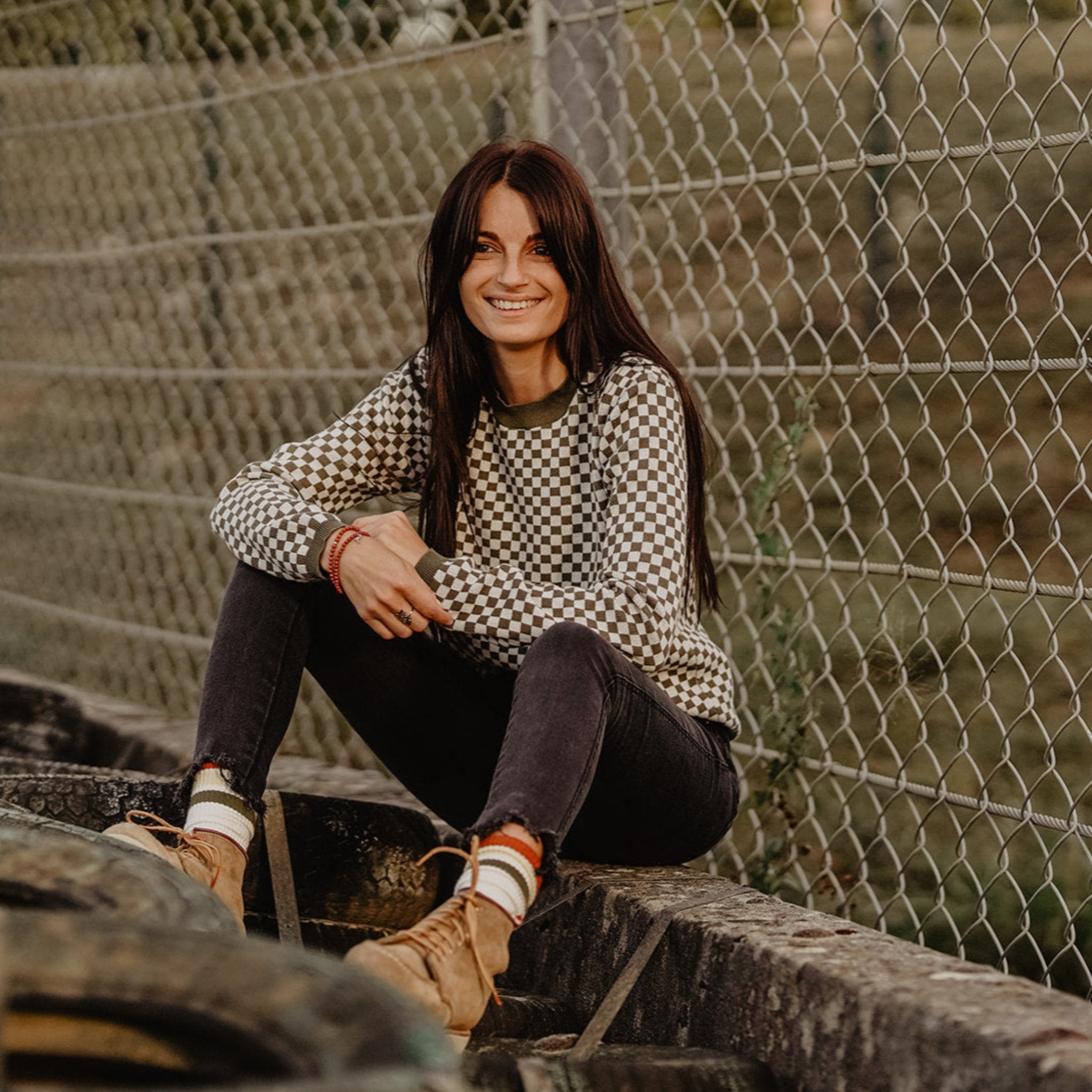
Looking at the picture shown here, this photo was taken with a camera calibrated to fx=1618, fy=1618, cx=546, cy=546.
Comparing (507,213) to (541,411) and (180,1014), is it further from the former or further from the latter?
(180,1014)

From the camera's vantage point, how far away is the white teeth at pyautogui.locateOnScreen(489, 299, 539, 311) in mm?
2297

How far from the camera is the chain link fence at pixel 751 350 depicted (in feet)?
7.91

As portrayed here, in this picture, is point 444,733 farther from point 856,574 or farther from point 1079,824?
point 1079,824

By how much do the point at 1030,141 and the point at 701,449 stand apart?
1.99 feet

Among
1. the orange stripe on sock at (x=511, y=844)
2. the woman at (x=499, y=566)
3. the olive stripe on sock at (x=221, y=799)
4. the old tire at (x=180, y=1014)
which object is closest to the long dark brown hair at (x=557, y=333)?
the woman at (x=499, y=566)

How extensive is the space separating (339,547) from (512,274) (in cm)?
46

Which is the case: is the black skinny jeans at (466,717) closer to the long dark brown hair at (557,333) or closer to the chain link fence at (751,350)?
the long dark brown hair at (557,333)

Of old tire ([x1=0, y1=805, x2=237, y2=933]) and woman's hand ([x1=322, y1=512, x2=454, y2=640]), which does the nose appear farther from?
old tire ([x1=0, y1=805, x2=237, y2=933])

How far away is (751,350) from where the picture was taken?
262 cm


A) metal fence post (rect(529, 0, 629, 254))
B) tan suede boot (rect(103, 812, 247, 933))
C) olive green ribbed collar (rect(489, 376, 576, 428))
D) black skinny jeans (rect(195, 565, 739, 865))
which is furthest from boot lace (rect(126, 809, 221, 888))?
metal fence post (rect(529, 0, 629, 254))

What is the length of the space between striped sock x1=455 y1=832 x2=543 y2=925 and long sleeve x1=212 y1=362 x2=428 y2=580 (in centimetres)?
67

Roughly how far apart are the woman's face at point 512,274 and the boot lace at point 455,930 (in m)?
0.83

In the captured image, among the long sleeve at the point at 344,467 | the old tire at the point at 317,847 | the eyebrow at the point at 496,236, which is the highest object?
the eyebrow at the point at 496,236

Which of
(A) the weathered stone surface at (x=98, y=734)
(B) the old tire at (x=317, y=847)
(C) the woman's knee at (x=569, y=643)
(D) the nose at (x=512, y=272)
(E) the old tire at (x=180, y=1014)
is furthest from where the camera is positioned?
(A) the weathered stone surface at (x=98, y=734)
